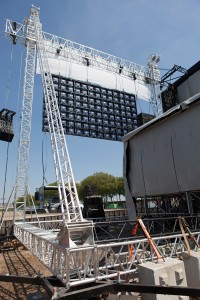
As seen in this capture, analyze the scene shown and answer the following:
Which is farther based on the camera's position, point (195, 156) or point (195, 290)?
point (195, 156)

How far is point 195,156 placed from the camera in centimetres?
1213

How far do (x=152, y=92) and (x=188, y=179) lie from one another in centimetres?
2047

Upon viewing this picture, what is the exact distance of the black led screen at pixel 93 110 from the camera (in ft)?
83.2

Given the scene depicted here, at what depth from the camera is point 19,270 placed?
11125mm

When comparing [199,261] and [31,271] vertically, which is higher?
[199,261]

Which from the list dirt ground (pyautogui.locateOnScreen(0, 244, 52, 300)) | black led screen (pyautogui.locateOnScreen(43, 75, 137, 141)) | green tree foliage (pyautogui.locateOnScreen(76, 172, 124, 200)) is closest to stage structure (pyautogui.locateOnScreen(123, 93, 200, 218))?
dirt ground (pyautogui.locateOnScreen(0, 244, 52, 300))

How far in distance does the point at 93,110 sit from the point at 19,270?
63.6 feet

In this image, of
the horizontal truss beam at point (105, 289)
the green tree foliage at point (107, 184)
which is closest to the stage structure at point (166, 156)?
the horizontal truss beam at point (105, 289)

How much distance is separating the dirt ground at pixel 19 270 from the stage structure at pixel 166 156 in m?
7.27

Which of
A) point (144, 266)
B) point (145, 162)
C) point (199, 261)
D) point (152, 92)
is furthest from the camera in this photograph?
point (152, 92)

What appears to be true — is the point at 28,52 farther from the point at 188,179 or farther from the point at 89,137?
the point at 188,179

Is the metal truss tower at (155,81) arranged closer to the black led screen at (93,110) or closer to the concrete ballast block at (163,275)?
the black led screen at (93,110)

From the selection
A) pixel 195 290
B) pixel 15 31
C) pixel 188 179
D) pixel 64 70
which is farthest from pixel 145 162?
pixel 15 31

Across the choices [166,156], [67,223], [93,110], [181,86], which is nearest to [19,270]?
[67,223]
